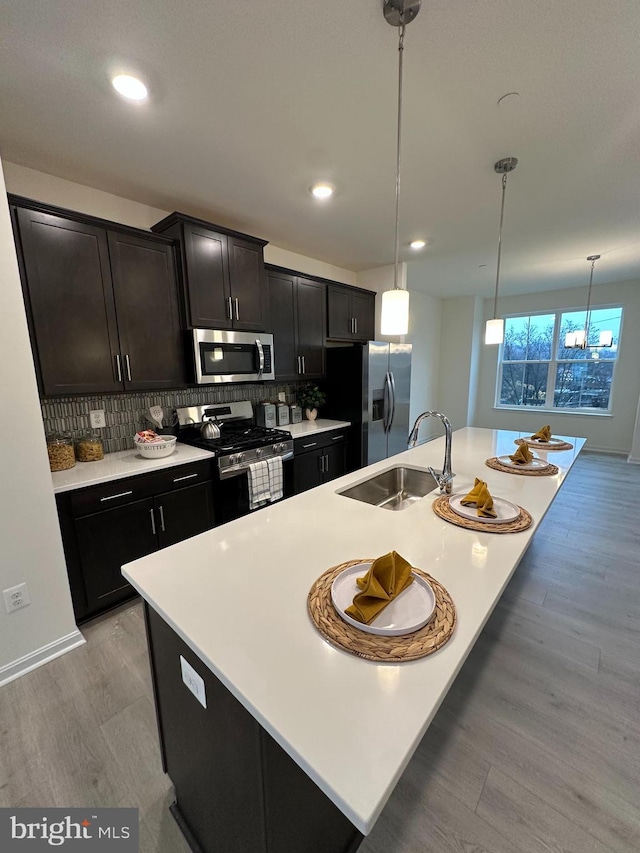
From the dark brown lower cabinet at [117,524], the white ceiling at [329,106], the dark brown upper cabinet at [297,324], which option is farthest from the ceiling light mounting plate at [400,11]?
the dark brown lower cabinet at [117,524]

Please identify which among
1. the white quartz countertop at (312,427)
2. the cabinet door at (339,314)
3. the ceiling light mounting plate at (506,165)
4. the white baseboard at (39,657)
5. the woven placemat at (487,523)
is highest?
the ceiling light mounting plate at (506,165)

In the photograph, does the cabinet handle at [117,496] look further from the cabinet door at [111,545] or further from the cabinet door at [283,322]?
the cabinet door at [283,322]

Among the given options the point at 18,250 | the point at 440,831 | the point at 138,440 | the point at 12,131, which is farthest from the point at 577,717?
the point at 12,131

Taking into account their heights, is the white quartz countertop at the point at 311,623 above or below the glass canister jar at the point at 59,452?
below

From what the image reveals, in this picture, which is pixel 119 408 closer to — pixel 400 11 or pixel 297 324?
pixel 297 324

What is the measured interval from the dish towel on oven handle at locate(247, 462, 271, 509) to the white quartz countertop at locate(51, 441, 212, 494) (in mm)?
349

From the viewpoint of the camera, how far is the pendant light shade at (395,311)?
147cm

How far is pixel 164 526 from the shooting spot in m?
2.27

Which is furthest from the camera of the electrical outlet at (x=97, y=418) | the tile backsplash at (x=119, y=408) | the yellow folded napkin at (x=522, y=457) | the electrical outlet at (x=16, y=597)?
the electrical outlet at (x=97, y=418)

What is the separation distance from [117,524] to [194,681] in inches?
57.1

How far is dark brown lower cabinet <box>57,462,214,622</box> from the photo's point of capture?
192 centimetres

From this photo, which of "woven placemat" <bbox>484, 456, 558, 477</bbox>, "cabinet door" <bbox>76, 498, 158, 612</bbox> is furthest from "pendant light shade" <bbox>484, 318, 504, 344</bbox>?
"cabinet door" <bbox>76, 498, 158, 612</bbox>

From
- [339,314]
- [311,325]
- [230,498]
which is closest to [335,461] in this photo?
[230,498]

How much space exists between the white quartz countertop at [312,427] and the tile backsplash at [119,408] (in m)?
0.64
